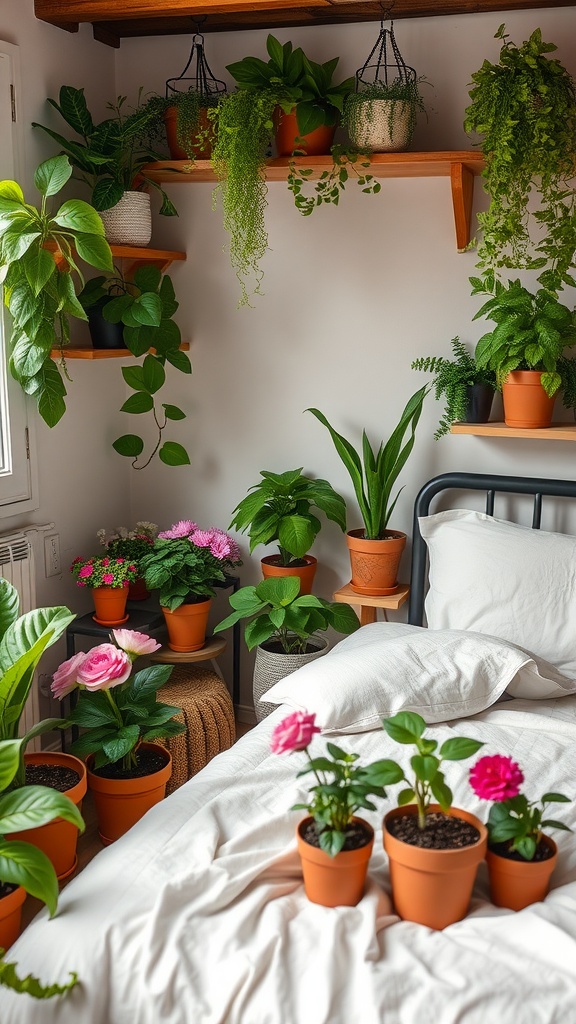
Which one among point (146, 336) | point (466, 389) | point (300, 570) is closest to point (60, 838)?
point (300, 570)

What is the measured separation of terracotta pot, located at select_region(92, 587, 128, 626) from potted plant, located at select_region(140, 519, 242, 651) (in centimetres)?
10

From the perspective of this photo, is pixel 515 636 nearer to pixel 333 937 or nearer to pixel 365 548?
pixel 365 548

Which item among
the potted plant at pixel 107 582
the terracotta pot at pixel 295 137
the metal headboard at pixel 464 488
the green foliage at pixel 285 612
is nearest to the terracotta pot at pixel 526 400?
the metal headboard at pixel 464 488

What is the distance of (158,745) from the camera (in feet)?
8.89

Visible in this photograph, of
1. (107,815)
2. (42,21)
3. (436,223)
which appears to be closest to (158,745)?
(107,815)

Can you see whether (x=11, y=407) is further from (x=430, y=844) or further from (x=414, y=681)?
(x=430, y=844)

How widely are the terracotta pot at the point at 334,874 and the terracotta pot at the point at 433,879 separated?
55 millimetres

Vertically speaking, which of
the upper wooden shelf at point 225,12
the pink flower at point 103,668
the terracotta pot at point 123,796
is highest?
the upper wooden shelf at point 225,12

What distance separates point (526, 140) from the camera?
8.57ft

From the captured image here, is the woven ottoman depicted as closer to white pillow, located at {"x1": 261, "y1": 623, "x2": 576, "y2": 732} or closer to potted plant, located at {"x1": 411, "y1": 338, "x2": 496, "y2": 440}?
white pillow, located at {"x1": 261, "y1": 623, "x2": 576, "y2": 732}

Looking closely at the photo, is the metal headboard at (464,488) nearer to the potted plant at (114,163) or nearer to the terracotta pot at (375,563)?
the terracotta pot at (375,563)

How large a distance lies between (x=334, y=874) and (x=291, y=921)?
0.10 meters

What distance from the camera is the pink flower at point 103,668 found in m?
2.41

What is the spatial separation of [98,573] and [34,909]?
3.47ft
